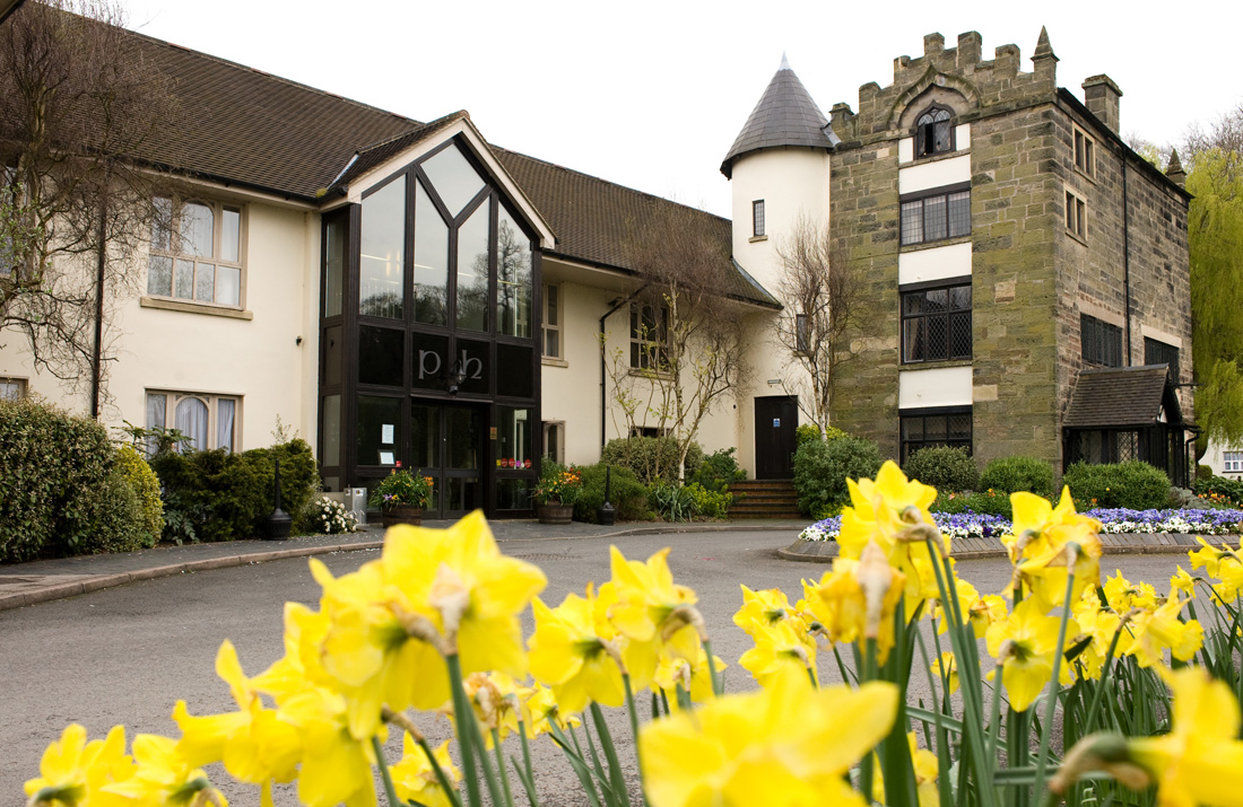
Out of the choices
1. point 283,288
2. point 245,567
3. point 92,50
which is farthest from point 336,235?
point 245,567

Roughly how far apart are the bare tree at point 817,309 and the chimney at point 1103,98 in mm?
7836

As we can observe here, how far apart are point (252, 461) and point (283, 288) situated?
12.6ft

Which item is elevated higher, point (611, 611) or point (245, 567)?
point (611, 611)

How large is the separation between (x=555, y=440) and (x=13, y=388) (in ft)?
35.7

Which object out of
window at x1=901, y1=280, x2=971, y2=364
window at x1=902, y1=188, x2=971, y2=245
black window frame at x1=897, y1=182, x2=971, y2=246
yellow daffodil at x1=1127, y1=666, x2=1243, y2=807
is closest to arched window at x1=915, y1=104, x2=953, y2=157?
black window frame at x1=897, y1=182, x2=971, y2=246

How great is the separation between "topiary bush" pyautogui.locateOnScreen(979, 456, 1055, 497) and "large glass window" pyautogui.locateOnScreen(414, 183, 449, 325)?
1181 centimetres

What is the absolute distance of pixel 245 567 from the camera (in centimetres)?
1086

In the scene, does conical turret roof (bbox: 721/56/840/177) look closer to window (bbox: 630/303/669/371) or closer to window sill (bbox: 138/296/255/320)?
window (bbox: 630/303/669/371)

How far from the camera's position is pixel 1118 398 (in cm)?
2161

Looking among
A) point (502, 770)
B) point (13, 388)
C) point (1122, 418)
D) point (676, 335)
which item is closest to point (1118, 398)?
point (1122, 418)

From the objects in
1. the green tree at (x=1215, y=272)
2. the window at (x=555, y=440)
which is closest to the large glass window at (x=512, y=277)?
the window at (x=555, y=440)

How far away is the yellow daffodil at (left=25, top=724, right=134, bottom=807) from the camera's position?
0.89m

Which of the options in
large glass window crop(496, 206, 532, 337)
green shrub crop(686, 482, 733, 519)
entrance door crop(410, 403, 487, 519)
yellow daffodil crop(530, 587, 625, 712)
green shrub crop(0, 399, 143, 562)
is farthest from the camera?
green shrub crop(686, 482, 733, 519)

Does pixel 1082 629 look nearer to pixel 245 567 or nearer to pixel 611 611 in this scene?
pixel 611 611
